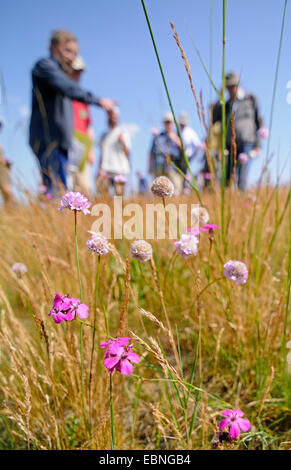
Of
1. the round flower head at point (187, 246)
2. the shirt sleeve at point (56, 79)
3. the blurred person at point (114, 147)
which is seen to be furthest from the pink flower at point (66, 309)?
the blurred person at point (114, 147)

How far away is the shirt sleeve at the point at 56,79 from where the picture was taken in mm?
2057

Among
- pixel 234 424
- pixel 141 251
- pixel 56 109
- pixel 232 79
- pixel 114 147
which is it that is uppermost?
pixel 232 79

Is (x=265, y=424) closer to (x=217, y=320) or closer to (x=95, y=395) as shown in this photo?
(x=217, y=320)

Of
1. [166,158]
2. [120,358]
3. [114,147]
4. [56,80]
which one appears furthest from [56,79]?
[120,358]

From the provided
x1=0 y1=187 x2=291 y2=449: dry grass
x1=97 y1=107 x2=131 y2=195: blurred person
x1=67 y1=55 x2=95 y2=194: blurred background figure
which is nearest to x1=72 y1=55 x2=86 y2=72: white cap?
x1=67 y1=55 x2=95 y2=194: blurred background figure

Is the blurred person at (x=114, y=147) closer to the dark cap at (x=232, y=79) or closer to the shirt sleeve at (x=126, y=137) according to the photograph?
the shirt sleeve at (x=126, y=137)

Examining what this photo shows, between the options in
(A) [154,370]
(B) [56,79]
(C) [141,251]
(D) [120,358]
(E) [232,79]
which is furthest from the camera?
(E) [232,79]

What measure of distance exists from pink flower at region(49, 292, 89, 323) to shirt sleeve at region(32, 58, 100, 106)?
6.54 feet

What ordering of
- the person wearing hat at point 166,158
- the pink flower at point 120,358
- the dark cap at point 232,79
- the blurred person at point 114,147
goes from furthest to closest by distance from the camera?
the blurred person at point 114,147 < the dark cap at point 232,79 < the person wearing hat at point 166,158 < the pink flower at point 120,358

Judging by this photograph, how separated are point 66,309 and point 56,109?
82.7 inches

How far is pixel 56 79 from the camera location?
2.07m

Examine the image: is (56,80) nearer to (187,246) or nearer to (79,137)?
(79,137)

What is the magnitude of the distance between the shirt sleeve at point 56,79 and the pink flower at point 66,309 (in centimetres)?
199
